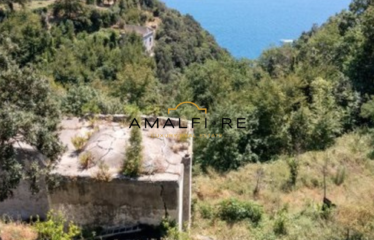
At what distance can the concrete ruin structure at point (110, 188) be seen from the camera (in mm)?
6645

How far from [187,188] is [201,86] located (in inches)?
516

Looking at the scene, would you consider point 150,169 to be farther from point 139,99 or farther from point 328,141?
point 139,99

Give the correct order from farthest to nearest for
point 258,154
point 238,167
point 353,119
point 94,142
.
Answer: point 353,119 → point 258,154 → point 238,167 → point 94,142

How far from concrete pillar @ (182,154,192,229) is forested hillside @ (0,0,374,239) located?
1144mm

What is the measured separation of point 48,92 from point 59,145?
2.63 ft

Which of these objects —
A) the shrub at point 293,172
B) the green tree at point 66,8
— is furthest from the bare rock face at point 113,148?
the green tree at point 66,8

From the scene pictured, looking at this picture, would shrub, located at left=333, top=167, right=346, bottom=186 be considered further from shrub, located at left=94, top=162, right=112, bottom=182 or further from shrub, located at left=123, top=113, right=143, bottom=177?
shrub, located at left=94, top=162, right=112, bottom=182

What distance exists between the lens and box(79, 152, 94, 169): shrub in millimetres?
6852

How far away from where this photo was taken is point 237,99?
688 inches

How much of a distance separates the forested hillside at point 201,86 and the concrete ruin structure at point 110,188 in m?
0.81

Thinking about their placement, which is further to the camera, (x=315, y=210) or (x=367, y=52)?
(x=367, y=52)

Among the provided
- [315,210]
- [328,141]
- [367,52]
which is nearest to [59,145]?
[315,210]

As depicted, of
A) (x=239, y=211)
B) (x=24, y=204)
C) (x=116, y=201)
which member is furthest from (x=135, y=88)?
(x=116, y=201)

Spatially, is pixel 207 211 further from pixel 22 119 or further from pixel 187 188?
pixel 22 119
